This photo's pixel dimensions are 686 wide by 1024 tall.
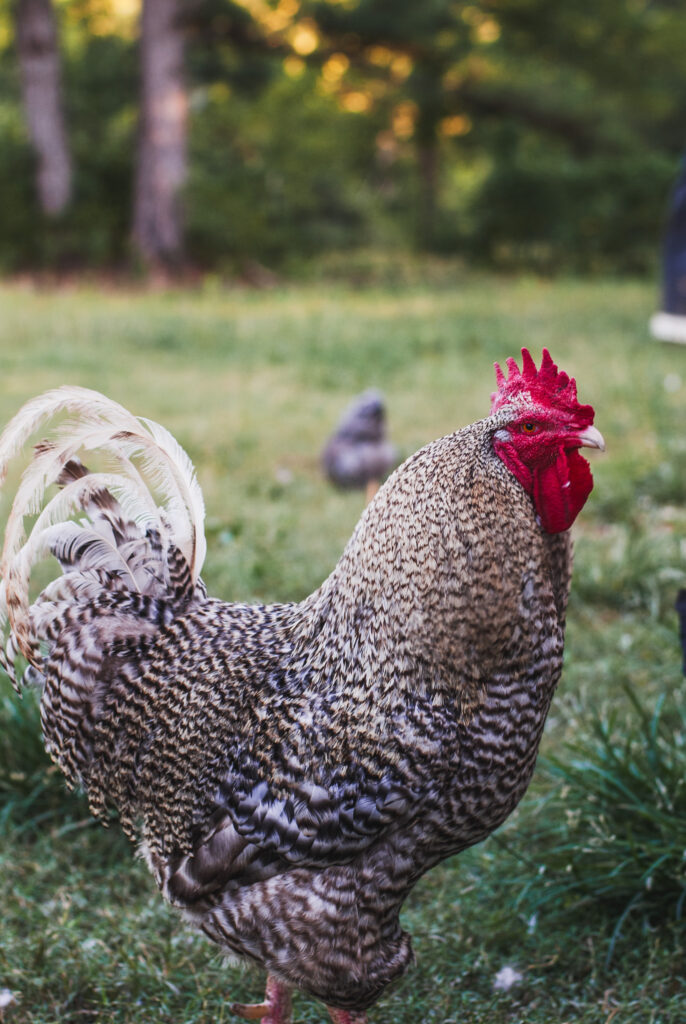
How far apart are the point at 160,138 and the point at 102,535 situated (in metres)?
14.3

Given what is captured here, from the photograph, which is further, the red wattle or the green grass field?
the green grass field

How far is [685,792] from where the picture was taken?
3090 mm

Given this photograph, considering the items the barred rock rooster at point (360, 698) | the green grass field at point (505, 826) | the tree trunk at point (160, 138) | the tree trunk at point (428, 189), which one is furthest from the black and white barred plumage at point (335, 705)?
the tree trunk at point (428, 189)

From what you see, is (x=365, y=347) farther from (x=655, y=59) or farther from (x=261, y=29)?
(x=655, y=59)

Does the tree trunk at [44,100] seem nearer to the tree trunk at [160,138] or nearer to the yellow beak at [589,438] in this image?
the tree trunk at [160,138]

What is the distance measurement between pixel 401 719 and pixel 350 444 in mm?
4439

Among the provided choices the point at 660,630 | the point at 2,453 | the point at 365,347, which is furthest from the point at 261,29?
the point at 2,453

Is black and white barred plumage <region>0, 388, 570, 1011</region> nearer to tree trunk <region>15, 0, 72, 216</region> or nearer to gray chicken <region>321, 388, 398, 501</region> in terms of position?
gray chicken <region>321, 388, 398, 501</region>

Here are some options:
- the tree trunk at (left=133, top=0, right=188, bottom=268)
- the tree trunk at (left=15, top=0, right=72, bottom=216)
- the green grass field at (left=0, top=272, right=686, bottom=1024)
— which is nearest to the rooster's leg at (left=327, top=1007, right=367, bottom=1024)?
the green grass field at (left=0, top=272, right=686, bottom=1024)

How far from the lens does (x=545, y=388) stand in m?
2.35

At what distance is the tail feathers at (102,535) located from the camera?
2602 mm

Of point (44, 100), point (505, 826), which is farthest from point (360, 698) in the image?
point (44, 100)

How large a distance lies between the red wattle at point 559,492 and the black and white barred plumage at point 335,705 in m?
0.03

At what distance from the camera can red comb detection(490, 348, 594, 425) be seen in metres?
2.32
